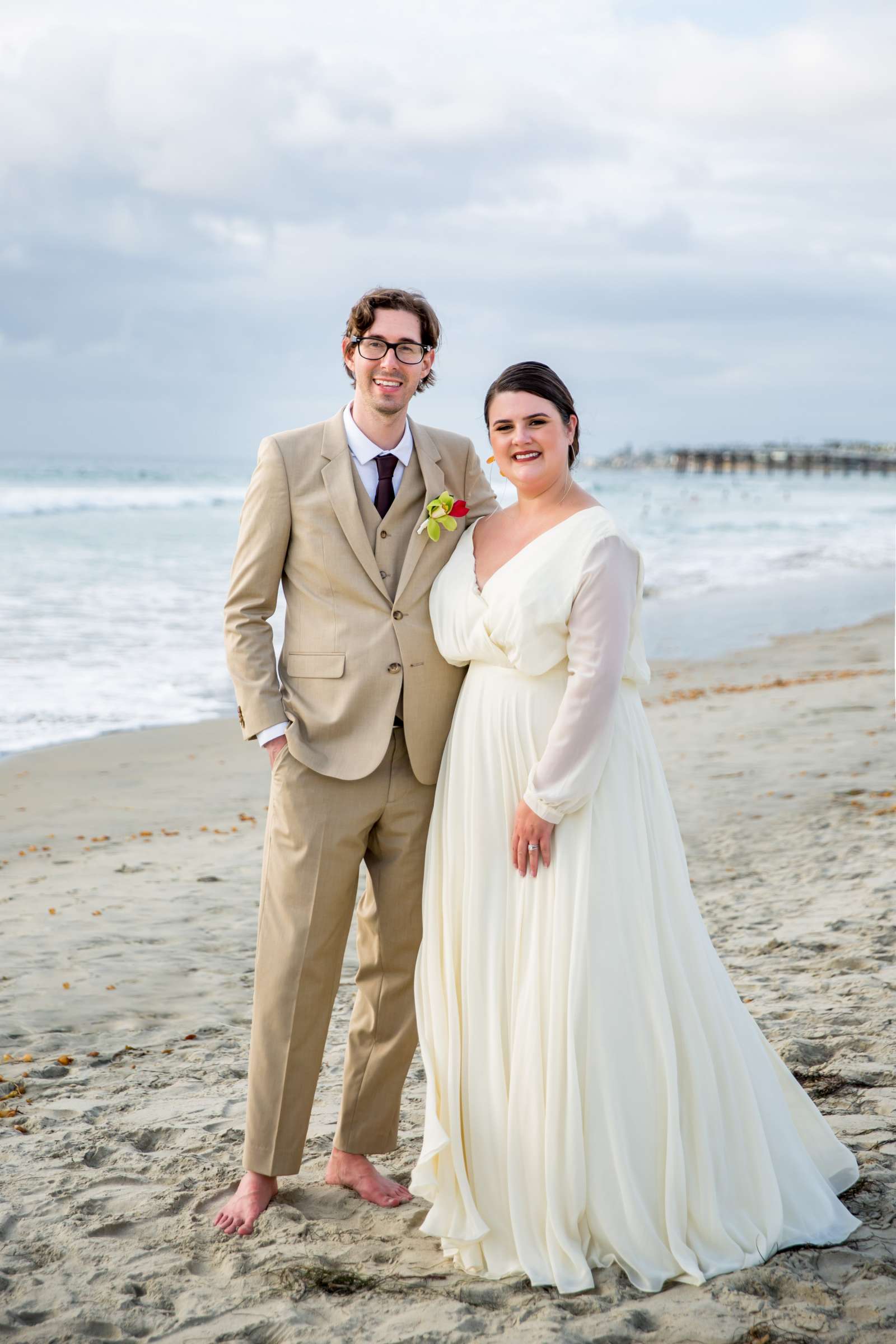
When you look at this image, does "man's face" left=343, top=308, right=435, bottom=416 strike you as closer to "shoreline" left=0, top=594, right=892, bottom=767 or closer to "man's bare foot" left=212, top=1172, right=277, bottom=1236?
"man's bare foot" left=212, top=1172, right=277, bottom=1236

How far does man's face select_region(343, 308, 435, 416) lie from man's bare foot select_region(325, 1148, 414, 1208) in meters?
2.17

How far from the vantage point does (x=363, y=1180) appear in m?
3.38

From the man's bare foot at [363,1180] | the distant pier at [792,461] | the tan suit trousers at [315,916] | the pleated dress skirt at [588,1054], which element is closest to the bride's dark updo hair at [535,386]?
the pleated dress skirt at [588,1054]

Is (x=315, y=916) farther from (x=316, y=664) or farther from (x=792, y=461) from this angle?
(x=792, y=461)

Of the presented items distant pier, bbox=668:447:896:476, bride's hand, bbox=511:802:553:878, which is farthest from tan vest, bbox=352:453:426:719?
distant pier, bbox=668:447:896:476

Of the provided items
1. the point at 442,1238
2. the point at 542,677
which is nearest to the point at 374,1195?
the point at 442,1238

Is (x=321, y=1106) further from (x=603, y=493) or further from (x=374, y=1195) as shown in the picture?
(x=603, y=493)

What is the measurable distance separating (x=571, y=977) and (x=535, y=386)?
152cm

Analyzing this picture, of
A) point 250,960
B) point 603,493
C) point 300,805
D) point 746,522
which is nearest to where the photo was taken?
point 300,805

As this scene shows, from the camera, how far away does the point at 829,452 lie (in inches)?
3270

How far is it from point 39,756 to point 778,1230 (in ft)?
24.9

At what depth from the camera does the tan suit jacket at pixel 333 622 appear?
316 cm

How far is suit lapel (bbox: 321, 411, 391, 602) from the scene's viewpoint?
3.17 m

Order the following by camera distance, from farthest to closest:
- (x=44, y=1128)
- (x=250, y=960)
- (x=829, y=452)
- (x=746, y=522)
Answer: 1. (x=829, y=452)
2. (x=746, y=522)
3. (x=250, y=960)
4. (x=44, y=1128)
